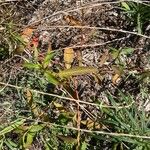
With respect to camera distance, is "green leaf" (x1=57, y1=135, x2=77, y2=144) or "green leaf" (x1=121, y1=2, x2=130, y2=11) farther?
"green leaf" (x1=121, y1=2, x2=130, y2=11)

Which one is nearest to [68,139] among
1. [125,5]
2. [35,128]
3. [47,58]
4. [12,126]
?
[35,128]

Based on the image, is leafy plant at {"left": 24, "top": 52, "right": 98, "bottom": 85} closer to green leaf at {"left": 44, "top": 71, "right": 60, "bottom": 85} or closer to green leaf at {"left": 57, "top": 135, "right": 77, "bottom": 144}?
green leaf at {"left": 44, "top": 71, "right": 60, "bottom": 85}

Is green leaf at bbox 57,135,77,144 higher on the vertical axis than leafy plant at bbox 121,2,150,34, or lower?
lower

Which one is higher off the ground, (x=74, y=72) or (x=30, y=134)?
(x=74, y=72)

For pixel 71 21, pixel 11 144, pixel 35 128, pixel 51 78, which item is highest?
pixel 71 21

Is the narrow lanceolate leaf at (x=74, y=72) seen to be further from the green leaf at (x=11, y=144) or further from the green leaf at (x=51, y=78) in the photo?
the green leaf at (x=11, y=144)

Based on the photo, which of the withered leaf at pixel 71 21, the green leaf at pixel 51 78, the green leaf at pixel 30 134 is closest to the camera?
the green leaf at pixel 51 78

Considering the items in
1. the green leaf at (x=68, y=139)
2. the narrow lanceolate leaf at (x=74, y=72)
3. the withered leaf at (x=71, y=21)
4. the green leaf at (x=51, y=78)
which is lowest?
the green leaf at (x=68, y=139)

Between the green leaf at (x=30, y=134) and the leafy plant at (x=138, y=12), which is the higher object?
the leafy plant at (x=138, y=12)

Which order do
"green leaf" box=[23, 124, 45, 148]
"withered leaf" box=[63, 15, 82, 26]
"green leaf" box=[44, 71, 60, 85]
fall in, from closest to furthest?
"green leaf" box=[44, 71, 60, 85], "green leaf" box=[23, 124, 45, 148], "withered leaf" box=[63, 15, 82, 26]

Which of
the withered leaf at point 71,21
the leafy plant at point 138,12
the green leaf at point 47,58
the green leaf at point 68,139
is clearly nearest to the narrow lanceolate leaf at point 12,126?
the green leaf at point 68,139

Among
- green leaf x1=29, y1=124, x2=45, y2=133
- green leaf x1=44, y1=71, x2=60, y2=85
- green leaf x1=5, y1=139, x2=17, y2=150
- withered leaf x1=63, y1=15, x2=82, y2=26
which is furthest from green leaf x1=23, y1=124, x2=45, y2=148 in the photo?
withered leaf x1=63, y1=15, x2=82, y2=26

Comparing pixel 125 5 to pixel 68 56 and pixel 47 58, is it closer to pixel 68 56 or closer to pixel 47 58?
pixel 68 56

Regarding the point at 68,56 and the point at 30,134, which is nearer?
the point at 30,134
